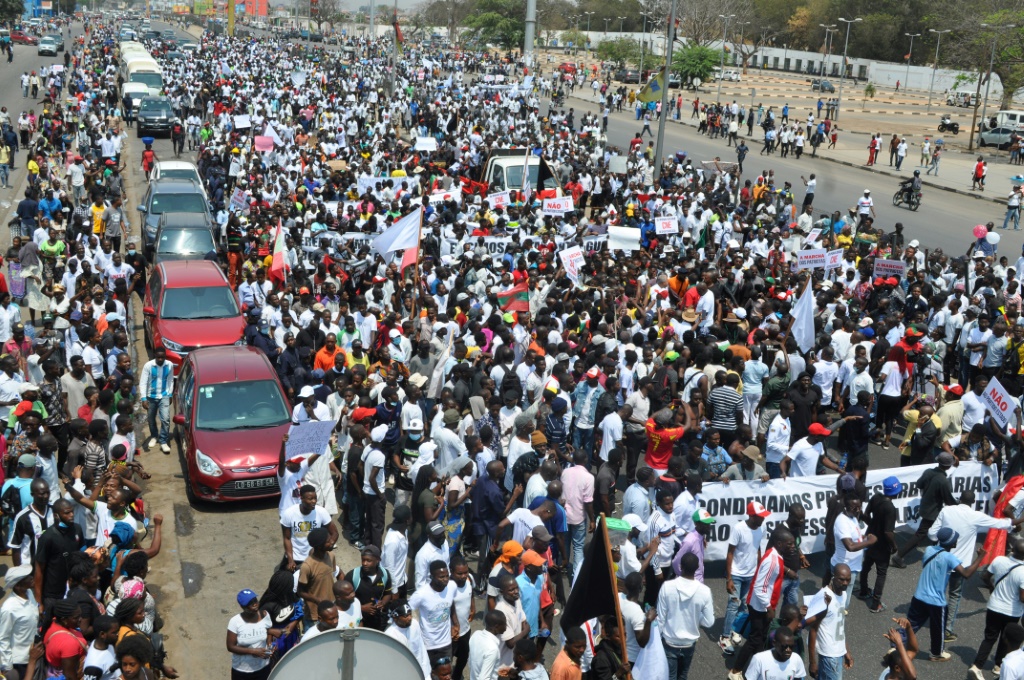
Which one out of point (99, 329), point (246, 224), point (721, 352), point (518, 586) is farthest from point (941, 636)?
point (246, 224)

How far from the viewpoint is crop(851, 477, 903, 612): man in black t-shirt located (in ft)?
30.0

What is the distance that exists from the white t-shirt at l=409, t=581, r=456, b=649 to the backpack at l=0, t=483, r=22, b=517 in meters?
3.66

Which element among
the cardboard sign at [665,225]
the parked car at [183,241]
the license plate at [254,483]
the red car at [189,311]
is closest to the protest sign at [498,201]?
the cardboard sign at [665,225]

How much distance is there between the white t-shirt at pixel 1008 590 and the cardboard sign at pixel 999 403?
3357 millimetres

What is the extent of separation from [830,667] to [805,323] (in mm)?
6814

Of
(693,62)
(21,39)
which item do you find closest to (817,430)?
(693,62)

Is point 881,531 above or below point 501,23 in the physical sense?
below

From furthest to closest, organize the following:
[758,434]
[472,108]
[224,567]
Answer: [472,108] → [758,434] → [224,567]

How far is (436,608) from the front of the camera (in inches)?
293

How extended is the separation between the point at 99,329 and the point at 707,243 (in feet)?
40.5

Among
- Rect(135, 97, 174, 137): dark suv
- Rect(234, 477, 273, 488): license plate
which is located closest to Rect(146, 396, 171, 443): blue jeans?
Rect(234, 477, 273, 488): license plate

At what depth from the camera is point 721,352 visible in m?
12.4

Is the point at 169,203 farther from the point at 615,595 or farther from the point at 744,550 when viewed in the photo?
the point at 615,595

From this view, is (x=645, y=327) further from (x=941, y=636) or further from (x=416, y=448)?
(x=941, y=636)
